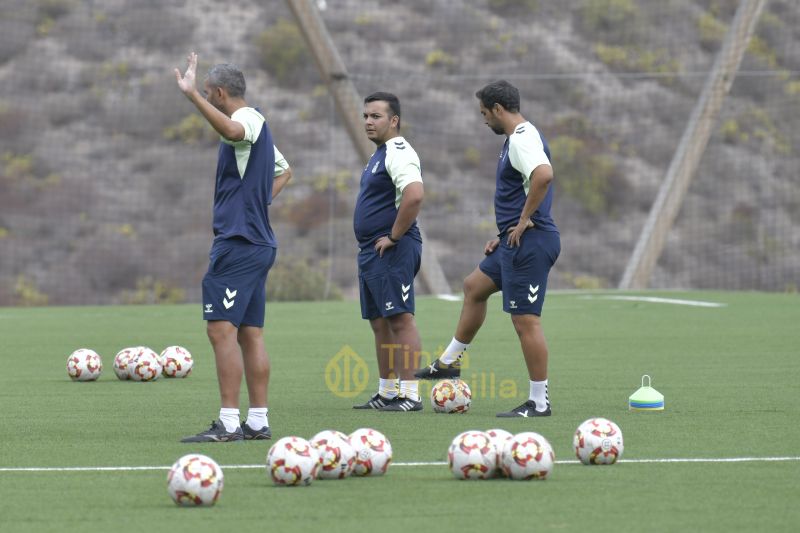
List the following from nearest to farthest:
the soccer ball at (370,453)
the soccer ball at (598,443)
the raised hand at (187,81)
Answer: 1. the soccer ball at (370,453)
2. the soccer ball at (598,443)
3. the raised hand at (187,81)

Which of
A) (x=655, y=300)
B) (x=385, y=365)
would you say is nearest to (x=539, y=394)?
(x=385, y=365)

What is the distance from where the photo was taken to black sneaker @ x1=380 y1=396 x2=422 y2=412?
10.5 meters

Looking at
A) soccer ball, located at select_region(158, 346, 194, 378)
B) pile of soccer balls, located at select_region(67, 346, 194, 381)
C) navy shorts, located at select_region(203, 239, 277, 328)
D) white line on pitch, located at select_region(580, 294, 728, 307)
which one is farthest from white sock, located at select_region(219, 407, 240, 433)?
white line on pitch, located at select_region(580, 294, 728, 307)

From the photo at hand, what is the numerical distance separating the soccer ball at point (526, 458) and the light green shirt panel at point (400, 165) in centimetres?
348

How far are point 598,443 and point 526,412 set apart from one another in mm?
2280

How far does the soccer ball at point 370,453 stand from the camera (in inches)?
291

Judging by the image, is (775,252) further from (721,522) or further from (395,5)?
(721,522)

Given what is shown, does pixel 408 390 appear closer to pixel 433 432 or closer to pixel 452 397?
pixel 452 397

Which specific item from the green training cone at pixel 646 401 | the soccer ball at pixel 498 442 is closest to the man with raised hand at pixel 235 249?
the soccer ball at pixel 498 442

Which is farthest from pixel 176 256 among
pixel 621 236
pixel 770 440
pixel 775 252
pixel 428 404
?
pixel 770 440

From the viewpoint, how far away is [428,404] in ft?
35.9

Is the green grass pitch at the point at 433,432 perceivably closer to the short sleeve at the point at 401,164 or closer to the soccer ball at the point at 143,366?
the soccer ball at the point at 143,366

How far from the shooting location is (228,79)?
29.3 ft

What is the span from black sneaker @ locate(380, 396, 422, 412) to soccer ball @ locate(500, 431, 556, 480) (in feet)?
10.4
